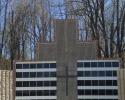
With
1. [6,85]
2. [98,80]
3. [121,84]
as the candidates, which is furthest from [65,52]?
[6,85]

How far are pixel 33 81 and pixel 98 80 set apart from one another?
291 centimetres

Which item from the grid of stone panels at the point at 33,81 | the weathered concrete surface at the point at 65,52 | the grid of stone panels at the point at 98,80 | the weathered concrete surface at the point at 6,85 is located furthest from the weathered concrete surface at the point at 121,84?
the weathered concrete surface at the point at 6,85

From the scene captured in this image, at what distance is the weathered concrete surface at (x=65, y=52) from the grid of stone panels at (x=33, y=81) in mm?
1364

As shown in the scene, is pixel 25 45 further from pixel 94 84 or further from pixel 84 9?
pixel 94 84

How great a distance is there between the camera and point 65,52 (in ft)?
58.9

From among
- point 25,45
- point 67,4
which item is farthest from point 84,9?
point 25,45

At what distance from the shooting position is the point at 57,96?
58.9 feet

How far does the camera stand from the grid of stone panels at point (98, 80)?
19.3 metres

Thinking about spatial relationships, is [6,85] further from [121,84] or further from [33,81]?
[121,84]

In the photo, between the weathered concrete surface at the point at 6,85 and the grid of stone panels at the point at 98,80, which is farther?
the weathered concrete surface at the point at 6,85

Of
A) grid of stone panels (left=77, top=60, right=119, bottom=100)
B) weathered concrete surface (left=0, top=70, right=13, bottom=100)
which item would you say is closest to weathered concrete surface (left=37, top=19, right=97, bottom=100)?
grid of stone panels (left=77, top=60, right=119, bottom=100)

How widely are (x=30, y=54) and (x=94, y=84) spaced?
23.3 meters

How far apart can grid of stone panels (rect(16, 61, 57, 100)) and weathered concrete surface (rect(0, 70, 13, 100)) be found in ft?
5.69

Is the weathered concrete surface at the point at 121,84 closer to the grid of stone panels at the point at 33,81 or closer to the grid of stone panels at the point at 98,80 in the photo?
the grid of stone panels at the point at 98,80
